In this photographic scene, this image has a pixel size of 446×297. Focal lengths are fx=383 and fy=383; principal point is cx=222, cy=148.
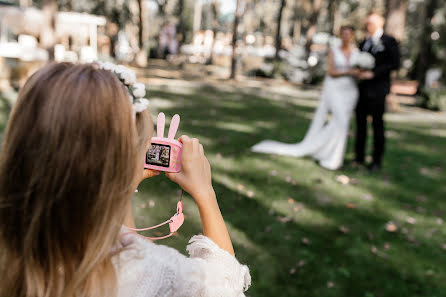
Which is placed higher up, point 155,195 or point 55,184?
point 55,184

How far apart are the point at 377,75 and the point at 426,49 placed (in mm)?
13568

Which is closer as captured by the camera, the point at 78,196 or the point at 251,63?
the point at 78,196

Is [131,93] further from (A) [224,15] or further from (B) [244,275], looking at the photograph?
(A) [224,15]

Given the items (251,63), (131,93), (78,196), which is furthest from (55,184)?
(251,63)

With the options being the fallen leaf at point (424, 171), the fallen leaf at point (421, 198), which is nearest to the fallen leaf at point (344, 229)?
the fallen leaf at point (421, 198)

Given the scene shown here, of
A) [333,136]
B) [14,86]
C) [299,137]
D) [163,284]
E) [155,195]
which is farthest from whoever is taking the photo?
[14,86]

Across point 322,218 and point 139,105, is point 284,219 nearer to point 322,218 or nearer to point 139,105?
point 322,218

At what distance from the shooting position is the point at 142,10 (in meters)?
19.1

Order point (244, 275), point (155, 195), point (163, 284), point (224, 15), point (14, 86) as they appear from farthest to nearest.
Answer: point (224, 15)
point (14, 86)
point (155, 195)
point (244, 275)
point (163, 284)

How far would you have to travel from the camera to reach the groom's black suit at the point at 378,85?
5742 millimetres

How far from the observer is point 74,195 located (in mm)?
1005

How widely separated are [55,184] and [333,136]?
19.0 ft

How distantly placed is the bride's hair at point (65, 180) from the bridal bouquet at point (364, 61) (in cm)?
526

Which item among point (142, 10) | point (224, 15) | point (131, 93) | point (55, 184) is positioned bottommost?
point (55, 184)
